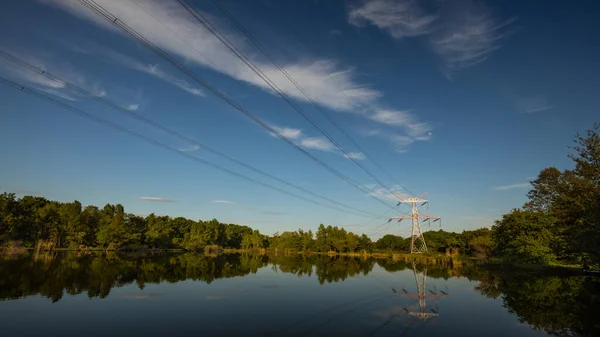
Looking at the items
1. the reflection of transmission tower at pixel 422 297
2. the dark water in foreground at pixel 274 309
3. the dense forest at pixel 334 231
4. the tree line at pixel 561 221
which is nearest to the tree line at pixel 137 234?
the dense forest at pixel 334 231

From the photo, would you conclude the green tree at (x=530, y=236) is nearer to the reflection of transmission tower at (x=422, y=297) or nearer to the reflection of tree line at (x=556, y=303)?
the reflection of tree line at (x=556, y=303)

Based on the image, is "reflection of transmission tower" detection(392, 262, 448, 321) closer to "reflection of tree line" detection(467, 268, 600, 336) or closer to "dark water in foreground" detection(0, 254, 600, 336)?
"dark water in foreground" detection(0, 254, 600, 336)

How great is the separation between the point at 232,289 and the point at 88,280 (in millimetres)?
14085

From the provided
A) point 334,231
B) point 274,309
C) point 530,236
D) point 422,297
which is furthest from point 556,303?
point 334,231

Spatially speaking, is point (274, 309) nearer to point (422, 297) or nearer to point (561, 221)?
point (422, 297)

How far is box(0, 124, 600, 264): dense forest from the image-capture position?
29453 mm

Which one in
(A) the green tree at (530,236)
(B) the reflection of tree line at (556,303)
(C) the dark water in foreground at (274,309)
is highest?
(A) the green tree at (530,236)

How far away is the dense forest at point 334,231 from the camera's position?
29.5 metres

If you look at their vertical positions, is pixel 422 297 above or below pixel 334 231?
below

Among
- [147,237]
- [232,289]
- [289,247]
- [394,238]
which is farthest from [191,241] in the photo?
[232,289]

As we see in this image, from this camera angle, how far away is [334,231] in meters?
128

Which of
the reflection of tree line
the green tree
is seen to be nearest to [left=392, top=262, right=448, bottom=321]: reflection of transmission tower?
the reflection of tree line

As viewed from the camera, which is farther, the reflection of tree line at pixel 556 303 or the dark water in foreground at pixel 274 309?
the reflection of tree line at pixel 556 303

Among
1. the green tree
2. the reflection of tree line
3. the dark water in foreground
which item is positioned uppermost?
the green tree
